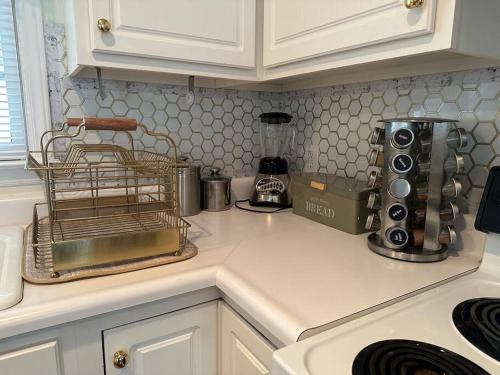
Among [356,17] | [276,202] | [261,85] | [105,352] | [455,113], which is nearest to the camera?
[105,352]

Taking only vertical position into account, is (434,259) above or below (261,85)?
below

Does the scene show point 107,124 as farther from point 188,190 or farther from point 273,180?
point 273,180

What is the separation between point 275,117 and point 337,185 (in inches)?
15.2

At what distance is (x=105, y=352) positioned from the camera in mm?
727

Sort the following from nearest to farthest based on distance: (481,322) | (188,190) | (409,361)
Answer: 1. (409,361)
2. (481,322)
3. (188,190)

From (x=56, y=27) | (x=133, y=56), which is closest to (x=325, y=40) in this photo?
(x=133, y=56)

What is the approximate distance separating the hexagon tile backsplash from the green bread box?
157 mm

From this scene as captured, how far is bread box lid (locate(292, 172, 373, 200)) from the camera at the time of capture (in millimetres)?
1045

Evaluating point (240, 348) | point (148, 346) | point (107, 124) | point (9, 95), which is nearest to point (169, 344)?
point (148, 346)

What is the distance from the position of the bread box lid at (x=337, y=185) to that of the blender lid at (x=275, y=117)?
9.4 inches

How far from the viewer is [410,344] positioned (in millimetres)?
530

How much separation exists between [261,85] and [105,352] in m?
1.13

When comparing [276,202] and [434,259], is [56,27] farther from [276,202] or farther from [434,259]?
[434,259]

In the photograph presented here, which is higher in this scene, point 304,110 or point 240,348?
point 304,110
